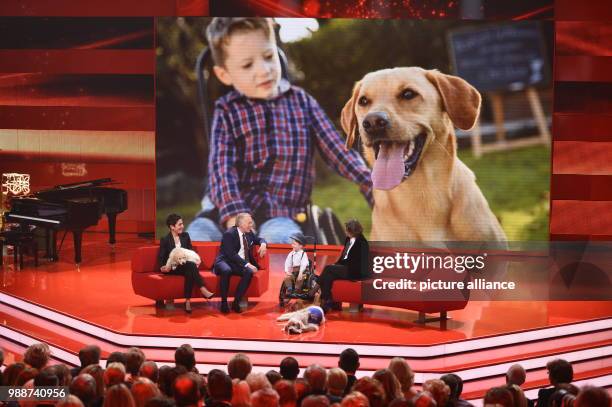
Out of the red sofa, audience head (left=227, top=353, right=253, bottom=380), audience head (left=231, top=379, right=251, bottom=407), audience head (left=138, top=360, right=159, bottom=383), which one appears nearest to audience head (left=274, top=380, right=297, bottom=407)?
audience head (left=231, top=379, right=251, bottom=407)

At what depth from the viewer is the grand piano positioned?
33.8ft

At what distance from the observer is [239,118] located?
458 inches

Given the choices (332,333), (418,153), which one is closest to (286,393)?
(332,333)

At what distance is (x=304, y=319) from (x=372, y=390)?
11.4 ft

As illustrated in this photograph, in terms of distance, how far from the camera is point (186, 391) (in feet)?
14.4

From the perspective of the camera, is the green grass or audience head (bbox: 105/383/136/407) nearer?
audience head (bbox: 105/383/136/407)

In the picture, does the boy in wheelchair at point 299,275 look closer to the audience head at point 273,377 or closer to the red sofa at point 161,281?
the red sofa at point 161,281

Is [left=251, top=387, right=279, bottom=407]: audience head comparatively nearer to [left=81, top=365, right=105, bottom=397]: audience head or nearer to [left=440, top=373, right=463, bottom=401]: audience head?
[left=81, top=365, right=105, bottom=397]: audience head

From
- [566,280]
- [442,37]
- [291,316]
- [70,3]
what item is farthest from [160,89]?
[566,280]

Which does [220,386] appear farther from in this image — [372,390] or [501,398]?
[501,398]

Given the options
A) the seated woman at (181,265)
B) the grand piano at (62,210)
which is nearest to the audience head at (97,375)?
the seated woman at (181,265)

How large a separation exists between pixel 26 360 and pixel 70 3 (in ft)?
25.4

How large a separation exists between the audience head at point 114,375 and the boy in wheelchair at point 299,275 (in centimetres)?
387

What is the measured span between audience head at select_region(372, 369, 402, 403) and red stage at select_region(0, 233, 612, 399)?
237 centimetres
